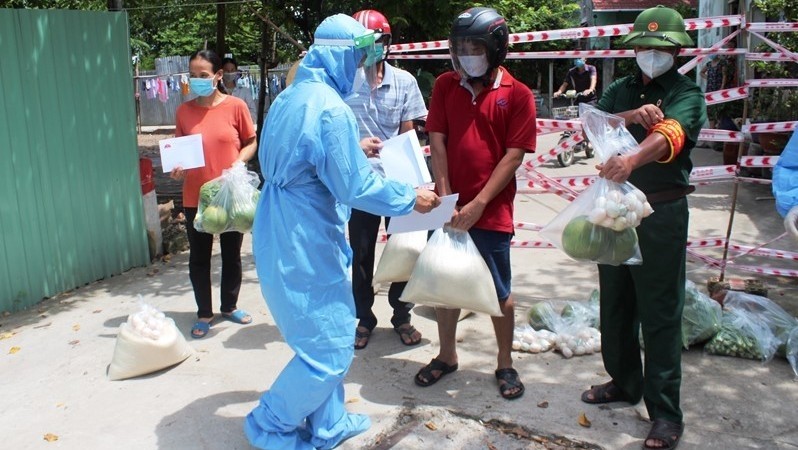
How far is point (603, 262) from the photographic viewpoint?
→ 130 inches

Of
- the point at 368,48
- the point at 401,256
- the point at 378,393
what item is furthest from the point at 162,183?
the point at 368,48

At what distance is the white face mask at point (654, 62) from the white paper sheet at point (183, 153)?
2.87 meters

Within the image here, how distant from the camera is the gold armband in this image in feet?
9.78

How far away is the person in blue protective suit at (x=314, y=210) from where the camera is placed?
3.02 m

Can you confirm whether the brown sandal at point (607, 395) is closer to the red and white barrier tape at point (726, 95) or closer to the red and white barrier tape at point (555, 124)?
the red and white barrier tape at point (555, 124)

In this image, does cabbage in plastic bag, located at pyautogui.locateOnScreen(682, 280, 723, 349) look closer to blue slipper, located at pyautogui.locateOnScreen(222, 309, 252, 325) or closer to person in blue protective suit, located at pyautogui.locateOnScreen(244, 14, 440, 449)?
person in blue protective suit, located at pyautogui.locateOnScreen(244, 14, 440, 449)

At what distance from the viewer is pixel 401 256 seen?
4.41 m

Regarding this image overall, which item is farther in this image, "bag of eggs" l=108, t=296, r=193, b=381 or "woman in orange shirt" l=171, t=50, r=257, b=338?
"woman in orange shirt" l=171, t=50, r=257, b=338

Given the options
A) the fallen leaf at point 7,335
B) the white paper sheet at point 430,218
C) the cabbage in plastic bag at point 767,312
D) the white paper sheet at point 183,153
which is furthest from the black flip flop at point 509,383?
the fallen leaf at point 7,335

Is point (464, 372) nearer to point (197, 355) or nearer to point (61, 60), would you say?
point (197, 355)

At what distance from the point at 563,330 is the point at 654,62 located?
2016 millimetres

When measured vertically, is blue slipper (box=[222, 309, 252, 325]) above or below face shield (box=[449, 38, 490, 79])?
below

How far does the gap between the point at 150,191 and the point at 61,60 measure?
1485mm

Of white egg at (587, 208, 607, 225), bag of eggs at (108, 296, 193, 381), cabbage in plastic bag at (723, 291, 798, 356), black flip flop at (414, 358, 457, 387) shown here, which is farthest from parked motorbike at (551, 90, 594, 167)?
white egg at (587, 208, 607, 225)
